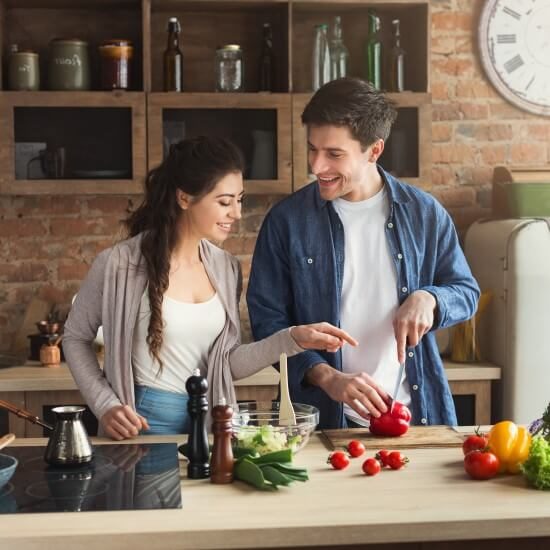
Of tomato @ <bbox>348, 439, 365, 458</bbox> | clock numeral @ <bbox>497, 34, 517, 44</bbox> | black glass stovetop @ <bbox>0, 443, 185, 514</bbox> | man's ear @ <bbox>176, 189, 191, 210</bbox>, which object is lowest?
black glass stovetop @ <bbox>0, 443, 185, 514</bbox>

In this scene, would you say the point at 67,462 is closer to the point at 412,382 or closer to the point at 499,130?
the point at 412,382

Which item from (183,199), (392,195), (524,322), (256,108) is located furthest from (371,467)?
(256,108)

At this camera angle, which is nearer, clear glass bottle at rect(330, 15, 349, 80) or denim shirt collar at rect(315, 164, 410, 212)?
denim shirt collar at rect(315, 164, 410, 212)

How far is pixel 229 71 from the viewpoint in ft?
13.7

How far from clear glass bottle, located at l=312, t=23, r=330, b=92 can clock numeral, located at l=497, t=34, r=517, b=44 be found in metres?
0.83

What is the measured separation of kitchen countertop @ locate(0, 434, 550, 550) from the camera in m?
1.77

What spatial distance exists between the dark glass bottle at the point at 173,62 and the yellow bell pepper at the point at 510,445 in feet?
8.00

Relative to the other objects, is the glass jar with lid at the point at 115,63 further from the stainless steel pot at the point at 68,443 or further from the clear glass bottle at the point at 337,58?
the stainless steel pot at the point at 68,443

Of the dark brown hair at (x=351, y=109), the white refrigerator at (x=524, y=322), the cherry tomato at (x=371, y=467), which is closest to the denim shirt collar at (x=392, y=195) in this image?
the dark brown hair at (x=351, y=109)

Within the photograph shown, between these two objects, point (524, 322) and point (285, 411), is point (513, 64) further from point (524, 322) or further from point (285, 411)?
point (285, 411)

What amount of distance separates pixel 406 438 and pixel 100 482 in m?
0.82

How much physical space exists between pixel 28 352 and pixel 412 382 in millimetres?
2075

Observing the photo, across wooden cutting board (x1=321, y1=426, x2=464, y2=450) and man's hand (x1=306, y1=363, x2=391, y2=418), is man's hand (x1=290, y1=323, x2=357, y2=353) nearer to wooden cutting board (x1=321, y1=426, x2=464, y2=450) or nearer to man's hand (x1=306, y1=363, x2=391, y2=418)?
man's hand (x1=306, y1=363, x2=391, y2=418)

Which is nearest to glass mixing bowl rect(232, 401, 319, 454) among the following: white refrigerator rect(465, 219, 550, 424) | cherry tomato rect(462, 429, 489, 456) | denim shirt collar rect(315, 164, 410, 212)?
cherry tomato rect(462, 429, 489, 456)
